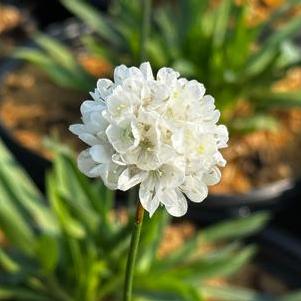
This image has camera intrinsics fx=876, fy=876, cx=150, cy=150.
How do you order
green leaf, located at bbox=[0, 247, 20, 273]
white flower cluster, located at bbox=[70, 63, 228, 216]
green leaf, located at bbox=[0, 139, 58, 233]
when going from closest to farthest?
white flower cluster, located at bbox=[70, 63, 228, 216], green leaf, located at bbox=[0, 247, 20, 273], green leaf, located at bbox=[0, 139, 58, 233]

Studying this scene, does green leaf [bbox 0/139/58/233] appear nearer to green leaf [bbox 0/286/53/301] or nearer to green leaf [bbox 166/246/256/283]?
green leaf [bbox 0/286/53/301]

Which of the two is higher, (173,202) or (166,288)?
(166,288)

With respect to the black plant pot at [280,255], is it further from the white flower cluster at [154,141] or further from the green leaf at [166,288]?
the white flower cluster at [154,141]

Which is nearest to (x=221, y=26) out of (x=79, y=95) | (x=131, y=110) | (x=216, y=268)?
(x=79, y=95)

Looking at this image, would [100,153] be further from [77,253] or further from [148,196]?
[77,253]

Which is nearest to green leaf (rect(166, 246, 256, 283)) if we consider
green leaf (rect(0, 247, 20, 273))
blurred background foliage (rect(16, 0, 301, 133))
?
green leaf (rect(0, 247, 20, 273))

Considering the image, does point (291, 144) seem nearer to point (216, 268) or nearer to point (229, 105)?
point (229, 105)

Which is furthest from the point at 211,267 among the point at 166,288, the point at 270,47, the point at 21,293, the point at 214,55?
the point at 270,47
